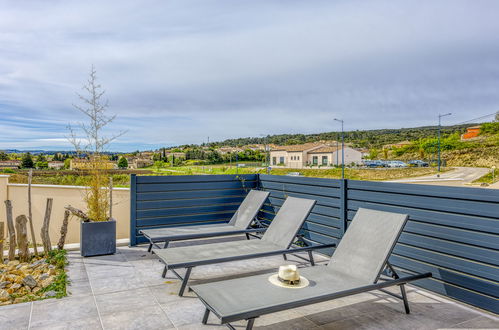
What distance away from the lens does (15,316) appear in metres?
2.94

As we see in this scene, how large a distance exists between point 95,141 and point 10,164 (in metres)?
6.62

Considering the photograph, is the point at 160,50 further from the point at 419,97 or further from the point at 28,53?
the point at 419,97

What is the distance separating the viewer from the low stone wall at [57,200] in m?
9.01

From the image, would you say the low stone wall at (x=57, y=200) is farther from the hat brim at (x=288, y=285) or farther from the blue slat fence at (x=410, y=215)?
the hat brim at (x=288, y=285)

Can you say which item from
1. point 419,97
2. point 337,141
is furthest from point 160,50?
point 419,97

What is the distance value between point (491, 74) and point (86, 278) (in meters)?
45.5

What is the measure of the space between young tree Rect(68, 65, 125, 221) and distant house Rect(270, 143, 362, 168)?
34.3 meters

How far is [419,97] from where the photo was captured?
158 feet

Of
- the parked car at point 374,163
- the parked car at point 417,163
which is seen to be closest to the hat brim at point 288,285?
the parked car at point 374,163

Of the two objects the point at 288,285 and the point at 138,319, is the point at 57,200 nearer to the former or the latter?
the point at 138,319

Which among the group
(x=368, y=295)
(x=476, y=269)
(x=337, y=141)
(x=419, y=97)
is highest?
(x=419, y=97)

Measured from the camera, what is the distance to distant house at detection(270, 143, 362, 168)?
4219cm

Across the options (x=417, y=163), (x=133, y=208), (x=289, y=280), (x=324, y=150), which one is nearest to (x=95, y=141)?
(x=133, y=208)

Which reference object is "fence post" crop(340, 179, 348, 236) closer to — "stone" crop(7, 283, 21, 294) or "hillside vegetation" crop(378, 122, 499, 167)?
"stone" crop(7, 283, 21, 294)
